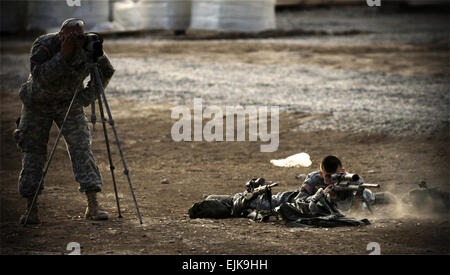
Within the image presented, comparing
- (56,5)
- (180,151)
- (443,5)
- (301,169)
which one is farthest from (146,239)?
(443,5)

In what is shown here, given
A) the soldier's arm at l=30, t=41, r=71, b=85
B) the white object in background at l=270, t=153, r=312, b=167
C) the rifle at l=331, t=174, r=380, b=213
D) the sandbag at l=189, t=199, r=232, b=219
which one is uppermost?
the soldier's arm at l=30, t=41, r=71, b=85

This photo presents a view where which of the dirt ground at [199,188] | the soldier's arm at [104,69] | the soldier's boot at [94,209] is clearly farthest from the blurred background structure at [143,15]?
the soldier's boot at [94,209]

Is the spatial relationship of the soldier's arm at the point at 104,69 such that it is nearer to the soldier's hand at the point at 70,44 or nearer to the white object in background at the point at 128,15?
the soldier's hand at the point at 70,44

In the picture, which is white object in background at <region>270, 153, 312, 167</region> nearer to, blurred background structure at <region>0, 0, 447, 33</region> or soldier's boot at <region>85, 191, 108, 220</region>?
soldier's boot at <region>85, 191, 108, 220</region>

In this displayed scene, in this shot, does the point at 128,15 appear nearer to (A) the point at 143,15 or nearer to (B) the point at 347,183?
(A) the point at 143,15

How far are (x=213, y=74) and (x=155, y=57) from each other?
10.8 feet

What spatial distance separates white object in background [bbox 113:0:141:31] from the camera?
2598 centimetres

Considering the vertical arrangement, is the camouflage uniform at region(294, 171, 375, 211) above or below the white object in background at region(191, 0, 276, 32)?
below

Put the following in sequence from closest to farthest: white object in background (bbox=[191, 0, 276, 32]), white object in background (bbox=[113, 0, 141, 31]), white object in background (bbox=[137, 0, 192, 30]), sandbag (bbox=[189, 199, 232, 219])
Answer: sandbag (bbox=[189, 199, 232, 219]) < white object in background (bbox=[191, 0, 276, 32]) < white object in background (bbox=[137, 0, 192, 30]) < white object in background (bbox=[113, 0, 141, 31])

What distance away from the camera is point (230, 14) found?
81.7 ft

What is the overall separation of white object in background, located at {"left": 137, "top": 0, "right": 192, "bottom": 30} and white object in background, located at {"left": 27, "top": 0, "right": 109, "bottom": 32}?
1263mm

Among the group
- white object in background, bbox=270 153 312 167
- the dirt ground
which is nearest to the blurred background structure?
the dirt ground

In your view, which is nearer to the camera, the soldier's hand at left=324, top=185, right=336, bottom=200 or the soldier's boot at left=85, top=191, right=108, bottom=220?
the soldier's hand at left=324, top=185, right=336, bottom=200

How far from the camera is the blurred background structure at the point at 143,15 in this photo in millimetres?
24953
